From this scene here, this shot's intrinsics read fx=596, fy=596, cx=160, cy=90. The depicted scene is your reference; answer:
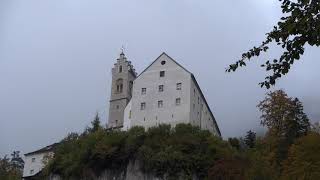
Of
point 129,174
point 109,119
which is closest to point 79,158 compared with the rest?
point 129,174

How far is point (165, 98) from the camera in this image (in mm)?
70438

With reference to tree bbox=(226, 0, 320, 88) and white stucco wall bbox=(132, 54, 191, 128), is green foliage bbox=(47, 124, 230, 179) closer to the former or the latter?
white stucco wall bbox=(132, 54, 191, 128)

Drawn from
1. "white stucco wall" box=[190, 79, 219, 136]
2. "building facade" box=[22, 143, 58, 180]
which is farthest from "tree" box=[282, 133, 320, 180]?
"building facade" box=[22, 143, 58, 180]

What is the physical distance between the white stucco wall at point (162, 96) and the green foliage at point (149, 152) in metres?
8.79

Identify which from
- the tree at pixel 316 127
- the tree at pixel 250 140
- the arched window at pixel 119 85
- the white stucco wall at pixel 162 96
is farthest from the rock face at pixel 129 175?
the arched window at pixel 119 85

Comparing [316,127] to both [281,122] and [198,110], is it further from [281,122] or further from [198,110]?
[198,110]

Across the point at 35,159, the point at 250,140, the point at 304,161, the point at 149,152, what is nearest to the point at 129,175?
the point at 149,152

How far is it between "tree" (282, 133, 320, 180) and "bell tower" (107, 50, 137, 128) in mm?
34269

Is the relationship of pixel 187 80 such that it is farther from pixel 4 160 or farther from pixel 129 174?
pixel 4 160

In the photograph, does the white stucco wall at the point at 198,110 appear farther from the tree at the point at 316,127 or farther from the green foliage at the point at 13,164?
the green foliage at the point at 13,164

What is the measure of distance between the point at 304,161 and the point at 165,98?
1006 inches

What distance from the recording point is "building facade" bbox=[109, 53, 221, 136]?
69.0 meters

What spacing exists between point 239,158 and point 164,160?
6966mm

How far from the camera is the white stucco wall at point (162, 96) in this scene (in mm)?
68875
